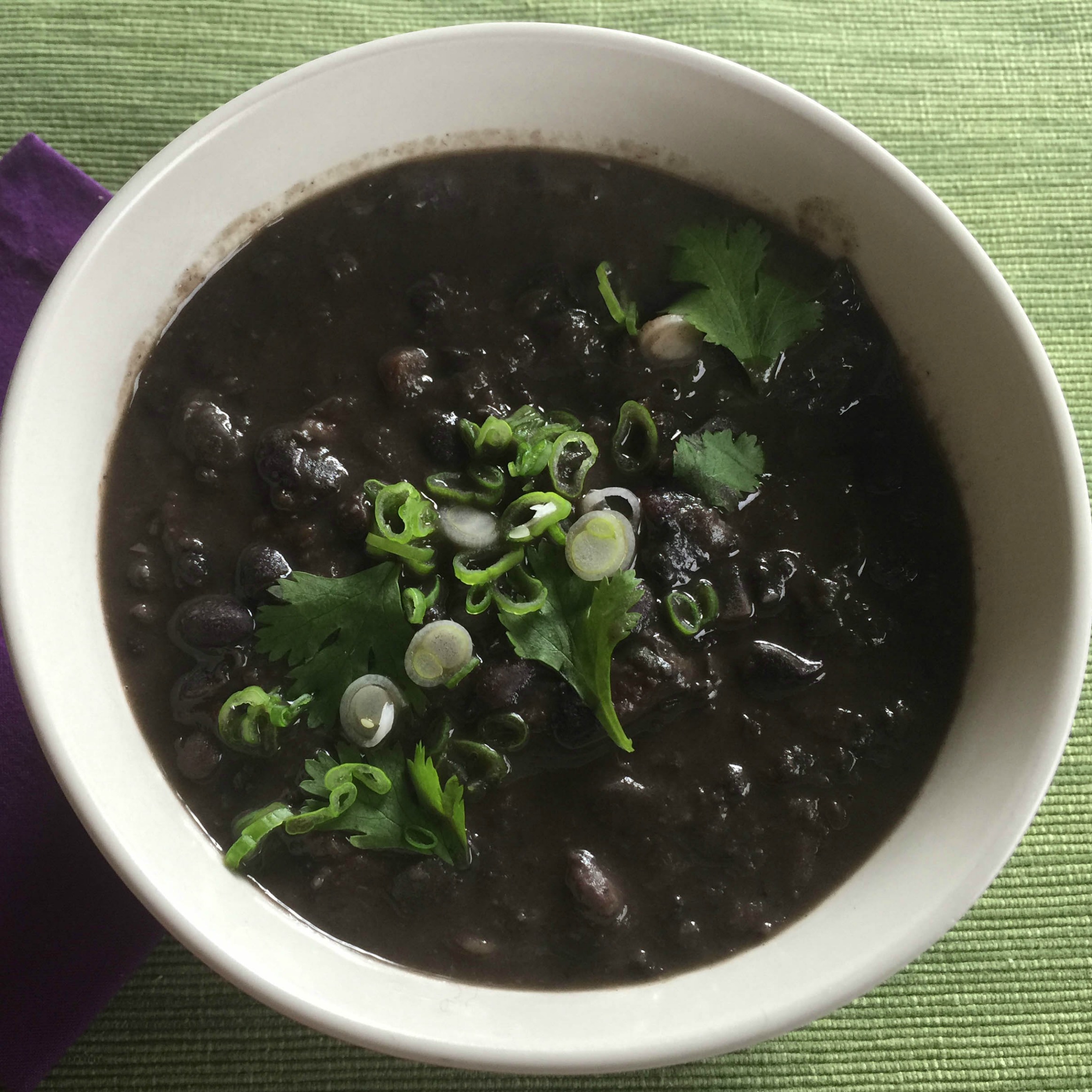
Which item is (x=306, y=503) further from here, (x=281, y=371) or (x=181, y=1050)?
(x=181, y=1050)

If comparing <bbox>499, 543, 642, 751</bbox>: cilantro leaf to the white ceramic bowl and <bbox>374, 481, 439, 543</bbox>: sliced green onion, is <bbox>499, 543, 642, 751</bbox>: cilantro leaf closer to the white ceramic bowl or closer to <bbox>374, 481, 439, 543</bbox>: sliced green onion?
<bbox>374, 481, 439, 543</bbox>: sliced green onion

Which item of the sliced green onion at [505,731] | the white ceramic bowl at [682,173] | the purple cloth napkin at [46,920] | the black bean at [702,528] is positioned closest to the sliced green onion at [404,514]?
the sliced green onion at [505,731]

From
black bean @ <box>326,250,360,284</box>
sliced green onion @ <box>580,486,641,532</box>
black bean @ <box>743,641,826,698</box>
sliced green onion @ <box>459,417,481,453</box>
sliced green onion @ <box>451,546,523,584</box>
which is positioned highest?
black bean @ <box>326,250,360,284</box>

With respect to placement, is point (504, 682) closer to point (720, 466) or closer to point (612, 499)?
point (612, 499)

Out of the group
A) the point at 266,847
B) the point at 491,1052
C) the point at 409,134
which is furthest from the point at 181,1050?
the point at 409,134

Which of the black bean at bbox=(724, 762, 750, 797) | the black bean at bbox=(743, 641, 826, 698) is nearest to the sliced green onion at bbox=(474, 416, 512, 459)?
the black bean at bbox=(743, 641, 826, 698)

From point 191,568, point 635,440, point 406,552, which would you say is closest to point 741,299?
point 635,440
